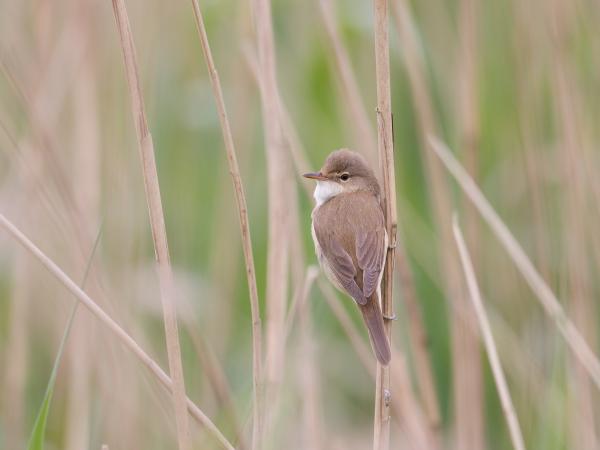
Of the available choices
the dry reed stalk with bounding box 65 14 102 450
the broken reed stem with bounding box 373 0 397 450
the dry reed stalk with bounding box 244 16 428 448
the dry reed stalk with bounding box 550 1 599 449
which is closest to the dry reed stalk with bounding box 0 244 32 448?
the dry reed stalk with bounding box 65 14 102 450

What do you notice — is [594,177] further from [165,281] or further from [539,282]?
[165,281]

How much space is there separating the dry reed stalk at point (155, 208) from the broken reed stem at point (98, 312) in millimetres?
36

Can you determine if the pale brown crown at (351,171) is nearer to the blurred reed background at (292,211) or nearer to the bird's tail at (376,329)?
the blurred reed background at (292,211)

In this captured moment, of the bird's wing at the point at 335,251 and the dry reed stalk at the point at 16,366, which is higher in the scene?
the bird's wing at the point at 335,251

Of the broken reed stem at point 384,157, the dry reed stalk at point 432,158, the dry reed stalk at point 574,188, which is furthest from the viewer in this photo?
the dry reed stalk at point 432,158

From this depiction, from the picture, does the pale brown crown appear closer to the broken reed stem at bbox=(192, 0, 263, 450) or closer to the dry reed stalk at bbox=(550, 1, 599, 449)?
the dry reed stalk at bbox=(550, 1, 599, 449)

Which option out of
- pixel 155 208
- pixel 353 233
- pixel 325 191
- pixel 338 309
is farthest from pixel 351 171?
pixel 155 208

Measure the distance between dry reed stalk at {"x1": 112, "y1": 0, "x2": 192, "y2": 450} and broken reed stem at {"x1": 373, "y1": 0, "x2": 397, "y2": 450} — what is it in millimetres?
563

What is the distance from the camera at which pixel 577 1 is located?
3.68 metres

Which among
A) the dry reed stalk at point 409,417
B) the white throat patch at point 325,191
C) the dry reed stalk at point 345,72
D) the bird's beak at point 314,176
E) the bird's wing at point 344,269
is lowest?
the dry reed stalk at point 409,417

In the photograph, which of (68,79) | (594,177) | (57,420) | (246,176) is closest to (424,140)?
(594,177)

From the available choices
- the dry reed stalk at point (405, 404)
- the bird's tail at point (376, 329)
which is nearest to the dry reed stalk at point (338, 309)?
the dry reed stalk at point (405, 404)

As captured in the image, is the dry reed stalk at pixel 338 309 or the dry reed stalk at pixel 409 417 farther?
the dry reed stalk at pixel 338 309

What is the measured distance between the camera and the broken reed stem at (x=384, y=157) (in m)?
2.46
